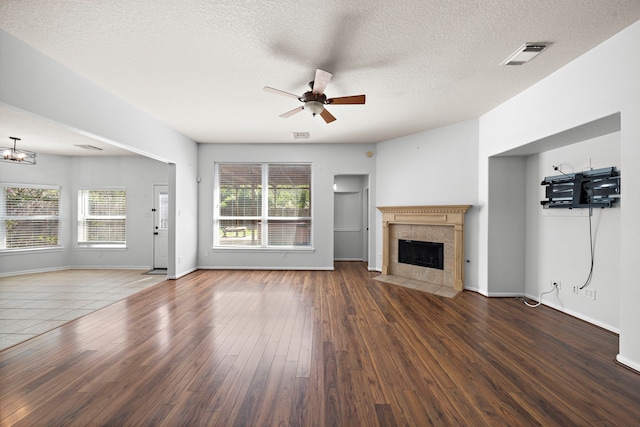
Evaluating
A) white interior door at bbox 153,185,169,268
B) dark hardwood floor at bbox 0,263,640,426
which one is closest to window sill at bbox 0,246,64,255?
white interior door at bbox 153,185,169,268

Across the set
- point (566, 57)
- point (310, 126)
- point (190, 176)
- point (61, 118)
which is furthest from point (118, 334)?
point (566, 57)

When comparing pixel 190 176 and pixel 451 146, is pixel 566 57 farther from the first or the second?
pixel 190 176

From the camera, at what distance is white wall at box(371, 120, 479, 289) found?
4.47 meters

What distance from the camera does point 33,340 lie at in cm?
266

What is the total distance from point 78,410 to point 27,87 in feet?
9.43

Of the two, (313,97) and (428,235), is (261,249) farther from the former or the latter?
(313,97)

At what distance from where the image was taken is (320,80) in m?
2.71

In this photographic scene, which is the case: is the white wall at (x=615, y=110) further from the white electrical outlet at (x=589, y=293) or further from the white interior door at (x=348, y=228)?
the white interior door at (x=348, y=228)

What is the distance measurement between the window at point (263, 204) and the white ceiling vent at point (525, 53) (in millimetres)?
4133

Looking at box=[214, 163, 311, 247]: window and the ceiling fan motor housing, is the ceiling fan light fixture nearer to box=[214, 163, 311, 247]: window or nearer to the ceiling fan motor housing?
the ceiling fan motor housing

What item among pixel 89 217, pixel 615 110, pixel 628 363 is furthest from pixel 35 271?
pixel 615 110

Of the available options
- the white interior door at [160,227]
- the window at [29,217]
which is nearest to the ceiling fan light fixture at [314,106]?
the white interior door at [160,227]

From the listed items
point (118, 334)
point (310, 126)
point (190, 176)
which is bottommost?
point (118, 334)

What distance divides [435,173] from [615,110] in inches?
106
